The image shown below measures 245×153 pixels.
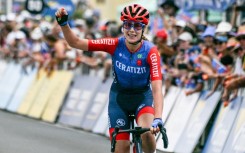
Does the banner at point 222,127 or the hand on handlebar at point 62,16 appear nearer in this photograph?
the hand on handlebar at point 62,16

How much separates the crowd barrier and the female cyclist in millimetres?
3601

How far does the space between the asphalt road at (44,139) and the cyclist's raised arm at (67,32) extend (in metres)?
4.47

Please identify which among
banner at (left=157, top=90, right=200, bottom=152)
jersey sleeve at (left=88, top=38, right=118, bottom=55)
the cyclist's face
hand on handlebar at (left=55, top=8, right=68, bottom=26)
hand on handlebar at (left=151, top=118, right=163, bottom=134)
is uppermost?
hand on handlebar at (left=55, top=8, right=68, bottom=26)

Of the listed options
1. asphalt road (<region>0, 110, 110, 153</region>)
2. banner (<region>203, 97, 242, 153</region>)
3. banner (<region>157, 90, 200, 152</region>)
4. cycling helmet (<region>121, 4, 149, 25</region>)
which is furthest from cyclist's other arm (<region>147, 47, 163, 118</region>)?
banner (<region>157, 90, 200, 152</region>)

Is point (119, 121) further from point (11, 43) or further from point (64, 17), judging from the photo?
point (11, 43)

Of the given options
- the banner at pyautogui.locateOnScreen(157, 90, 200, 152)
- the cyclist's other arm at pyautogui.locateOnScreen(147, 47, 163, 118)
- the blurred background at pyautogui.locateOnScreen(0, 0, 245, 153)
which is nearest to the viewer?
the cyclist's other arm at pyautogui.locateOnScreen(147, 47, 163, 118)

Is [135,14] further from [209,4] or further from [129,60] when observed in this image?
[209,4]

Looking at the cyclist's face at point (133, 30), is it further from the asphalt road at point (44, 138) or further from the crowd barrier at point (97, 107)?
the asphalt road at point (44, 138)

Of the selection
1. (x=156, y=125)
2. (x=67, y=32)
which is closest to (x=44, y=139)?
(x=67, y=32)

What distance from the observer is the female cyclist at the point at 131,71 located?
8984 mm

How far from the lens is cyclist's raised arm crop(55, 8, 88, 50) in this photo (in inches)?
349

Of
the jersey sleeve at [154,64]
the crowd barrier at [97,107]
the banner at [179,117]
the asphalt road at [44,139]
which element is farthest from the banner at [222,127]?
the jersey sleeve at [154,64]

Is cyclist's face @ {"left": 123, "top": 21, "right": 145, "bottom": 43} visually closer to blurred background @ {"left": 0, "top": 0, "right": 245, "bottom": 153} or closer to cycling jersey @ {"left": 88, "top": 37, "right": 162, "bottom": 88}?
cycling jersey @ {"left": 88, "top": 37, "right": 162, "bottom": 88}

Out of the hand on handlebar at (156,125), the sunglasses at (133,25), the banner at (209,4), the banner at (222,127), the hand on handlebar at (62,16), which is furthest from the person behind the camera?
the banner at (209,4)
